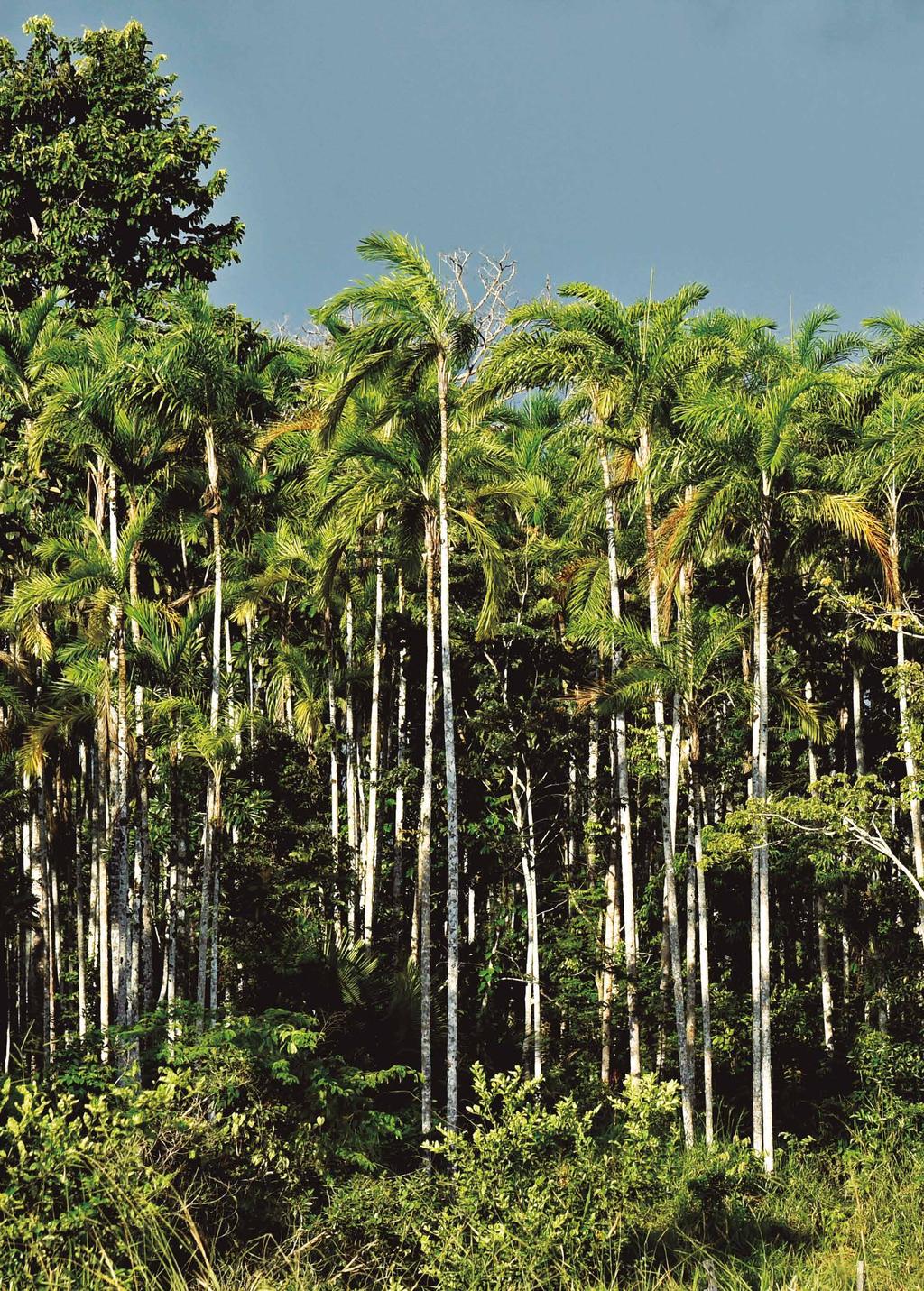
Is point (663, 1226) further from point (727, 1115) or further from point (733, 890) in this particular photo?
point (733, 890)

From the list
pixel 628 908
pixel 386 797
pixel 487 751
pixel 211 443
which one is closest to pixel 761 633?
pixel 628 908

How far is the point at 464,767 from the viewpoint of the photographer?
21719 mm

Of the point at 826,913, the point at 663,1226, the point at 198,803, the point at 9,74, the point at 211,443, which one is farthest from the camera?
the point at 9,74

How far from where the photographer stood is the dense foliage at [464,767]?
9906 mm

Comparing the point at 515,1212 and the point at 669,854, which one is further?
the point at 669,854

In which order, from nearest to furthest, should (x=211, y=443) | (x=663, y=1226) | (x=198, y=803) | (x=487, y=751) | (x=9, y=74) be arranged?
(x=663, y=1226) < (x=211, y=443) < (x=487, y=751) < (x=198, y=803) < (x=9, y=74)

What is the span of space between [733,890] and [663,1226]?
1619 centimetres

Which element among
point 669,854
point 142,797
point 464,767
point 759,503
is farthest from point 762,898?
point 142,797

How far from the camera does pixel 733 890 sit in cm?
2592

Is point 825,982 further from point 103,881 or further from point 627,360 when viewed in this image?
point 103,881

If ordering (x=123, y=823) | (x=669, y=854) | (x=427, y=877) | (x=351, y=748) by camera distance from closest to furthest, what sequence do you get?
(x=123, y=823)
(x=669, y=854)
(x=427, y=877)
(x=351, y=748)

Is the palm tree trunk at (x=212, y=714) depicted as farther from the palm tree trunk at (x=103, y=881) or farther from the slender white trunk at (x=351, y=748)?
the slender white trunk at (x=351, y=748)

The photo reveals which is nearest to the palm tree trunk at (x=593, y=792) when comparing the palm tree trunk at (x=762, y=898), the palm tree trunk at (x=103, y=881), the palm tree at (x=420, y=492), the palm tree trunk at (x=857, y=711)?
the palm tree trunk at (x=857, y=711)

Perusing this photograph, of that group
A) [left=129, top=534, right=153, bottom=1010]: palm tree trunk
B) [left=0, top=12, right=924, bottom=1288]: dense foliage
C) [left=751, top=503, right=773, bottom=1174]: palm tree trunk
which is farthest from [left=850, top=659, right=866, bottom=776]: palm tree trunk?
[left=129, top=534, right=153, bottom=1010]: palm tree trunk
